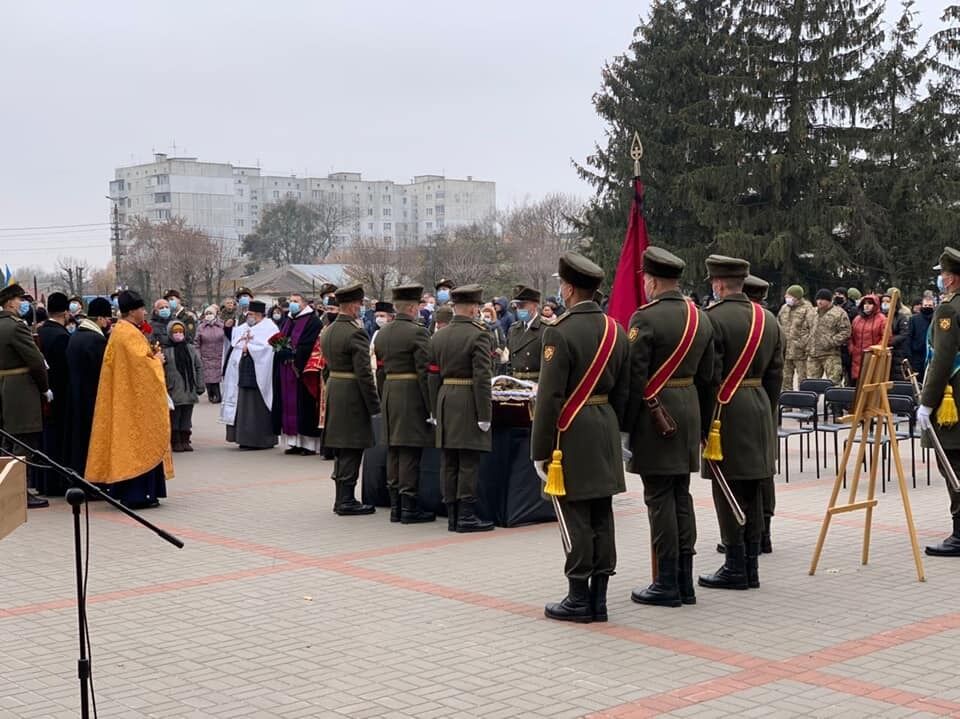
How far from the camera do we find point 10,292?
39.3 feet

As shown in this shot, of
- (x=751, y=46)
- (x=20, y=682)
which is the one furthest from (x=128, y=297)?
(x=751, y=46)

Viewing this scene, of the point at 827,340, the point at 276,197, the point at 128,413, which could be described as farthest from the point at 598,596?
the point at 276,197

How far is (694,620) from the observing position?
7.33 m

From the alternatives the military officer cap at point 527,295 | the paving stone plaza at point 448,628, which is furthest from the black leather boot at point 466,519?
the military officer cap at point 527,295

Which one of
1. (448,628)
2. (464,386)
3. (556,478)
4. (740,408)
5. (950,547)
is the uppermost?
(464,386)

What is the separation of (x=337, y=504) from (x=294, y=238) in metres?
84.3

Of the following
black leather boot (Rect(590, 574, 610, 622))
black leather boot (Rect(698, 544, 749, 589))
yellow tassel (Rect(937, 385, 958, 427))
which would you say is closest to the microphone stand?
black leather boot (Rect(590, 574, 610, 622))

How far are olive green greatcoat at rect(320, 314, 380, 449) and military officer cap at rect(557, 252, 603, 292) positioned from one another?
3.99 metres

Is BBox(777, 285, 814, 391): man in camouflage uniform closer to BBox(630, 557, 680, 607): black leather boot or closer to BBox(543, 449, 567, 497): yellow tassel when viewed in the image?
BBox(630, 557, 680, 607): black leather boot

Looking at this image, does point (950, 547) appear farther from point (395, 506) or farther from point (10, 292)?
point (10, 292)

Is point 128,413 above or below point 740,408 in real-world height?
below

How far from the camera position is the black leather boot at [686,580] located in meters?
7.74

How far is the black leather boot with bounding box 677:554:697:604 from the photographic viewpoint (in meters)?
7.74

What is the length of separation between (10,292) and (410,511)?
451cm
